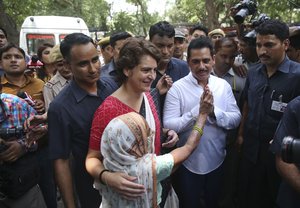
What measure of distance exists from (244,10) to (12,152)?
2.96m

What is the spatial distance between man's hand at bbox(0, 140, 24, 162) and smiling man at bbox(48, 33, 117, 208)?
36 cm

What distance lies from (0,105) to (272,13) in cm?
→ 1160

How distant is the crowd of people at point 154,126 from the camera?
1.45 m

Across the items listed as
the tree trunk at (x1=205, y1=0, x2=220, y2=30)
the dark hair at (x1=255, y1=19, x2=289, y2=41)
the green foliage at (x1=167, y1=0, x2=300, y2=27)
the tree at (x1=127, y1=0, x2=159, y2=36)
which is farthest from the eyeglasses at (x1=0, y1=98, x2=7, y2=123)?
the tree at (x1=127, y1=0, x2=159, y2=36)

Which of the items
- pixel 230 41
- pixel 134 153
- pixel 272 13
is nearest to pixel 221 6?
pixel 272 13

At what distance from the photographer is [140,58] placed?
1648mm

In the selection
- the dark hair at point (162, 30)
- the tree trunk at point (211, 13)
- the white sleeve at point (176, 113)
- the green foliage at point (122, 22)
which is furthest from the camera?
the green foliage at point (122, 22)

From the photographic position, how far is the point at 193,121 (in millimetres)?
2340

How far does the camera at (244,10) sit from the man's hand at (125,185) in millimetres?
2715

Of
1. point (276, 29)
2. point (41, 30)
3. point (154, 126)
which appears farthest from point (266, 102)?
point (41, 30)

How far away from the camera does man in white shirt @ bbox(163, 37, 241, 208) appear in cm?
240

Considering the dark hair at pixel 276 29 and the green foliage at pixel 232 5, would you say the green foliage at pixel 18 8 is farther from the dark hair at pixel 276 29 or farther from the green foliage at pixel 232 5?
the dark hair at pixel 276 29

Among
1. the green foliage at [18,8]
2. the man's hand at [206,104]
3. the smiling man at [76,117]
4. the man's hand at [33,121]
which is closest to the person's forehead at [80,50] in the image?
the smiling man at [76,117]

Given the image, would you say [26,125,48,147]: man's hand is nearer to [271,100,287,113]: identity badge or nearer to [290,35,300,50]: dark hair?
[271,100,287,113]: identity badge
